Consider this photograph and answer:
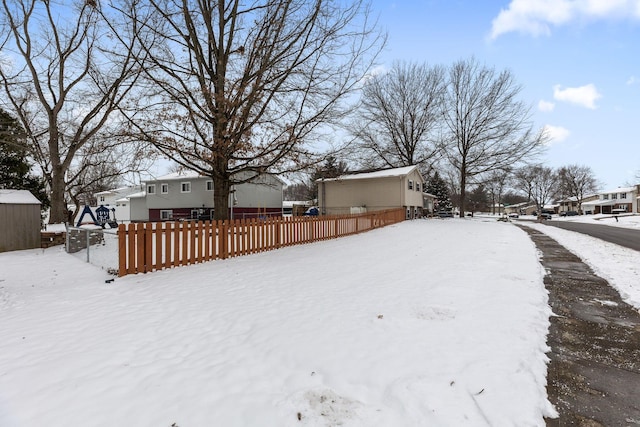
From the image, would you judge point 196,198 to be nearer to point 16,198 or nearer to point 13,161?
point 13,161

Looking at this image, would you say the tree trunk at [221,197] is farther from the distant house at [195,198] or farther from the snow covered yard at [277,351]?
the distant house at [195,198]

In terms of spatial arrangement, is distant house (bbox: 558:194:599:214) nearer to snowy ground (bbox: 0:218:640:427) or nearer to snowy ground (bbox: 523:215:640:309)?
snowy ground (bbox: 523:215:640:309)

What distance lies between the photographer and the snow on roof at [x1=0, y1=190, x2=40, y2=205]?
38.2 ft

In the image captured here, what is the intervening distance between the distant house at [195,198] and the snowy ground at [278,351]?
25.0 m

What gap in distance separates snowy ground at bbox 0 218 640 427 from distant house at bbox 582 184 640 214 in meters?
78.3

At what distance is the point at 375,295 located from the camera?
490cm

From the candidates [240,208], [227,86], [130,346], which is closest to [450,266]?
[130,346]

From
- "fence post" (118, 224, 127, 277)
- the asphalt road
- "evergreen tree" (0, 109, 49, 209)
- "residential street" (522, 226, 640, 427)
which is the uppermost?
"evergreen tree" (0, 109, 49, 209)

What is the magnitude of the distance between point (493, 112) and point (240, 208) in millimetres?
26940

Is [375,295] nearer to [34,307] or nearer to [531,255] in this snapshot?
[34,307]

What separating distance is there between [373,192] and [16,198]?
865 inches

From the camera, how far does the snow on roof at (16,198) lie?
1163 cm

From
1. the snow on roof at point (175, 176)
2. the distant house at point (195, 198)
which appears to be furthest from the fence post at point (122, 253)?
the snow on roof at point (175, 176)

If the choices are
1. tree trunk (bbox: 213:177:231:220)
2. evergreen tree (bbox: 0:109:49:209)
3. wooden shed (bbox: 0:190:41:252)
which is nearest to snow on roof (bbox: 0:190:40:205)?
wooden shed (bbox: 0:190:41:252)
